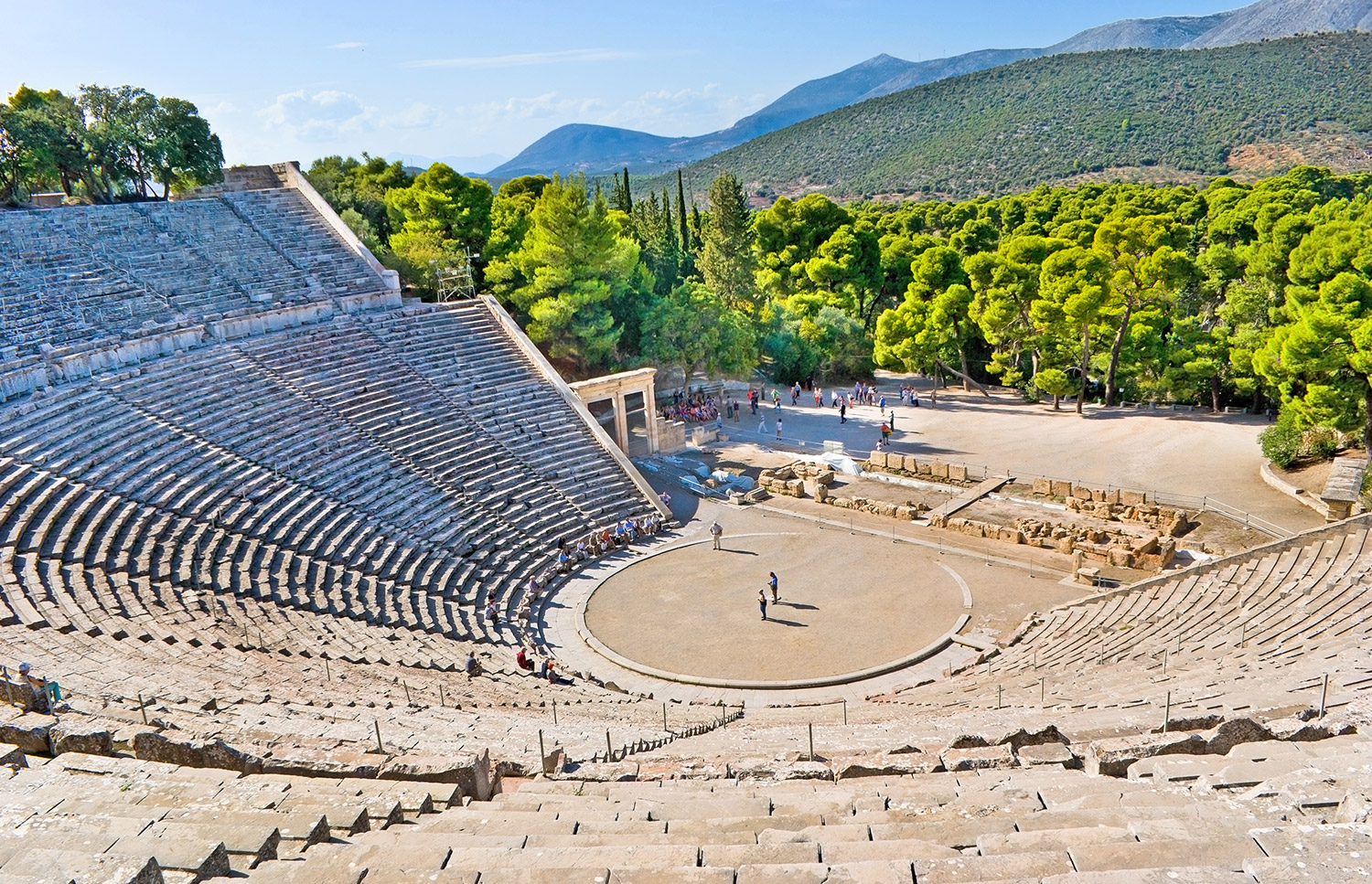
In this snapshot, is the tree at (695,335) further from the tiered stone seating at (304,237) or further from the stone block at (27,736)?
the stone block at (27,736)

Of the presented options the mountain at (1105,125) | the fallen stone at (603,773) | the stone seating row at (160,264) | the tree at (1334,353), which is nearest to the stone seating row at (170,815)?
the fallen stone at (603,773)

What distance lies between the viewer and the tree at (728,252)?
45.1m

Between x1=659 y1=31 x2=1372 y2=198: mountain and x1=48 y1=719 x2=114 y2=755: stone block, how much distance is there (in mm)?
96620

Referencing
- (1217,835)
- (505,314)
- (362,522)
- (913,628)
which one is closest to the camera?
(1217,835)

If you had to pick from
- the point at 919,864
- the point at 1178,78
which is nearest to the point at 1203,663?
the point at 919,864

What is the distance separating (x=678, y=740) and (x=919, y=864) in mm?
7071

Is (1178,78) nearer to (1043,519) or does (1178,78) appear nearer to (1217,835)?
(1043,519)

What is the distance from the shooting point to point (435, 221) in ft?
123

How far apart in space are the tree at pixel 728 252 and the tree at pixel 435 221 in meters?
11.5

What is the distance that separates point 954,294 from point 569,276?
17767 mm

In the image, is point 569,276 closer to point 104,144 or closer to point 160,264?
point 160,264

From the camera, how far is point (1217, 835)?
18.1ft

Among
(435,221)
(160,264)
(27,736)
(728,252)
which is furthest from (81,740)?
(728,252)

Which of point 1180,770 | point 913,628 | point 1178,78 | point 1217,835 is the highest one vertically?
point 1178,78
